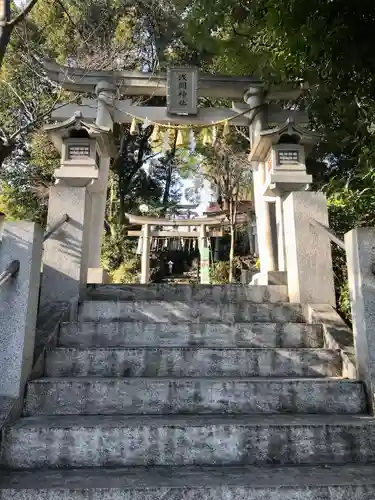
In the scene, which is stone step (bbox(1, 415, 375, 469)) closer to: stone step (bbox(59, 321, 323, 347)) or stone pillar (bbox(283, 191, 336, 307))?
stone step (bbox(59, 321, 323, 347))

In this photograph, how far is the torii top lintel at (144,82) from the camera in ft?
27.0

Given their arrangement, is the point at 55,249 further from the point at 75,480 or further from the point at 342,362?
the point at 342,362

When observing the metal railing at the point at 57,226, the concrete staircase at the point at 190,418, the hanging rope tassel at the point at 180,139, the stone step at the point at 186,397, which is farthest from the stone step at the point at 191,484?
the hanging rope tassel at the point at 180,139

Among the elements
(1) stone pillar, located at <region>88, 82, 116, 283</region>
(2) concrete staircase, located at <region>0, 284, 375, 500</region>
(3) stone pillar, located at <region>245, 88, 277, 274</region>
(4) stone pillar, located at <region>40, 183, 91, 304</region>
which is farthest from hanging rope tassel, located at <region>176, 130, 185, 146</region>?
(2) concrete staircase, located at <region>0, 284, 375, 500</region>

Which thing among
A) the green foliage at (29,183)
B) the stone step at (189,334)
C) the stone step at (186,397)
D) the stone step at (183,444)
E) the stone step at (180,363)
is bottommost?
the stone step at (183,444)

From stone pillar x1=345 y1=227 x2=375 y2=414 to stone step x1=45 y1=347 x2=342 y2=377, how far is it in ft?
1.30

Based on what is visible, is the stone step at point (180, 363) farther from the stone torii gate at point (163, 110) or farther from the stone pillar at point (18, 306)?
the stone torii gate at point (163, 110)

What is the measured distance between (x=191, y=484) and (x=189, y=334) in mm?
1816

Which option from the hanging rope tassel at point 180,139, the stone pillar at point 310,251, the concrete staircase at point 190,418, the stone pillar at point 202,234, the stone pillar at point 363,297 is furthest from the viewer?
the stone pillar at point 202,234

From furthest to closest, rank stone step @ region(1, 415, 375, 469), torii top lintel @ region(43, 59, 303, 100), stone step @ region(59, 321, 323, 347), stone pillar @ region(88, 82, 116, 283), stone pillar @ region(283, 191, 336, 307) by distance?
torii top lintel @ region(43, 59, 303, 100) < stone pillar @ region(88, 82, 116, 283) < stone pillar @ region(283, 191, 336, 307) < stone step @ region(59, 321, 323, 347) < stone step @ region(1, 415, 375, 469)

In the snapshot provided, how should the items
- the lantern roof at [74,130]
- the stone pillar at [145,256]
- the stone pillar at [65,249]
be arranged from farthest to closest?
1. the stone pillar at [145,256]
2. the lantern roof at [74,130]
3. the stone pillar at [65,249]

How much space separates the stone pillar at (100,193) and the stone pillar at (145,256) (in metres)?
8.42

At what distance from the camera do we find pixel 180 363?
142 inches

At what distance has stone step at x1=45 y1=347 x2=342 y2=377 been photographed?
11.6 feet
